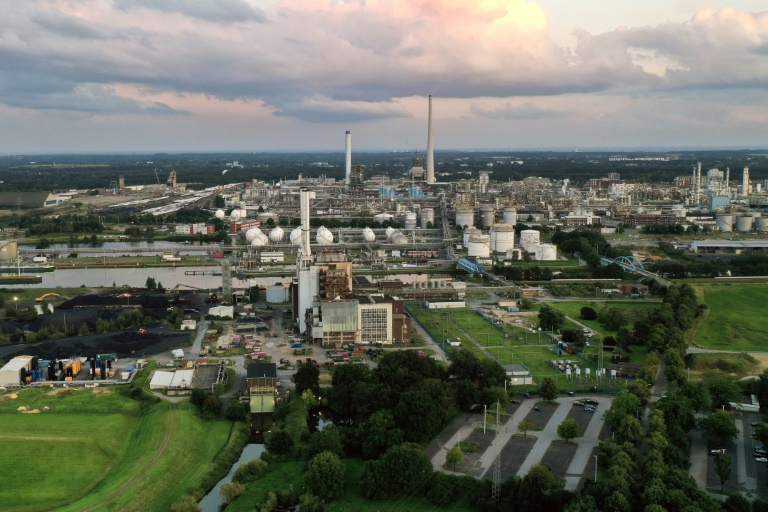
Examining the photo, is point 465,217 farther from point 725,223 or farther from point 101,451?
point 101,451

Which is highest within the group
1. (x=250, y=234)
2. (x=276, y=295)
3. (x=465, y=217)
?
(x=465, y=217)

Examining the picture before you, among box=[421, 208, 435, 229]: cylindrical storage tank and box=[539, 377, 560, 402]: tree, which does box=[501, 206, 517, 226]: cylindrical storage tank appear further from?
box=[539, 377, 560, 402]: tree

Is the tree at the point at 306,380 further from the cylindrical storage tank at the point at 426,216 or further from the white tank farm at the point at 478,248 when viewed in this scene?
the cylindrical storage tank at the point at 426,216

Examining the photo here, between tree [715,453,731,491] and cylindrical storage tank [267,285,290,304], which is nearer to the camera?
tree [715,453,731,491]

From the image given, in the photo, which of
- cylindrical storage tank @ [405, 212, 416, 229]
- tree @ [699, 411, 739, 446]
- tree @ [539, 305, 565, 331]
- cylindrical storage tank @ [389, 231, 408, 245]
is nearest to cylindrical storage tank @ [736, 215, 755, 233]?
cylindrical storage tank @ [405, 212, 416, 229]

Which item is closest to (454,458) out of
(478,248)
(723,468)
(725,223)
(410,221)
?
(723,468)

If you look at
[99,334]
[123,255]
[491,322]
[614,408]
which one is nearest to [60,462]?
[99,334]

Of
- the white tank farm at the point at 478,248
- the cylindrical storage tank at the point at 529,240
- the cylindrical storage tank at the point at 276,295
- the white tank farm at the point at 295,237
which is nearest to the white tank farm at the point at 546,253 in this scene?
the cylindrical storage tank at the point at 529,240
